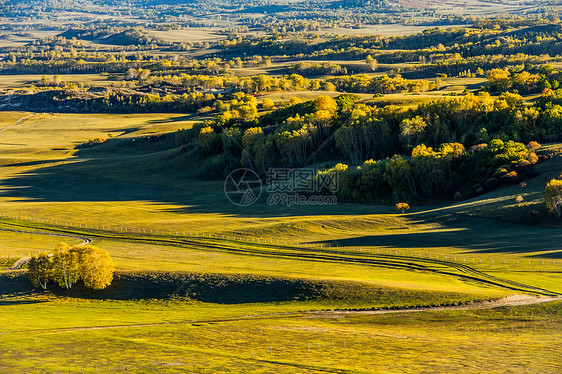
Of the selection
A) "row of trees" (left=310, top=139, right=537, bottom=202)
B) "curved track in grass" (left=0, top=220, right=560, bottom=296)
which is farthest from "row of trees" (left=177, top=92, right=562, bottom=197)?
"curved track in grass" (left=0, top=220, right=560, bottom=296)

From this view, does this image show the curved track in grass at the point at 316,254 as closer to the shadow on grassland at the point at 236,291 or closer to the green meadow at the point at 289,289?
the green meadow at the point at 289,289

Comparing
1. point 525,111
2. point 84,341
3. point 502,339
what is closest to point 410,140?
point 525,111

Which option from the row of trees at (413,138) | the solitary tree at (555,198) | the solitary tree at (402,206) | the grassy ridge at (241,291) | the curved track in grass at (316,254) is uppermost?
the row of trees at (413,138)

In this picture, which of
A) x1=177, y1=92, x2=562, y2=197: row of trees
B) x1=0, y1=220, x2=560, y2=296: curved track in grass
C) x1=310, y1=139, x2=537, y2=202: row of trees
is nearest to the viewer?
x1=0, y1=220, x2=560, y2=296: curved track in grass

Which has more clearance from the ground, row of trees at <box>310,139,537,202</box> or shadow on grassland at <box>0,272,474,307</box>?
row of trees at <box>310,139,537,202</box>

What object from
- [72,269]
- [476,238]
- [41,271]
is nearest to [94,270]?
[72,269]

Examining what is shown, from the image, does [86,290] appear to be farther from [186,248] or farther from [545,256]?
[545,256]

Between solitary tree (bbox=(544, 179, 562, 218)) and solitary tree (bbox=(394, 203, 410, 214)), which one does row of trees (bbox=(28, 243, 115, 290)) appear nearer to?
solitary tree (bbox=(394, 203, 410, 214))

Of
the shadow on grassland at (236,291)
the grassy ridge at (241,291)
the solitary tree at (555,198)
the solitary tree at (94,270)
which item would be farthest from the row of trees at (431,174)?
the solitary tree at (94,270)
